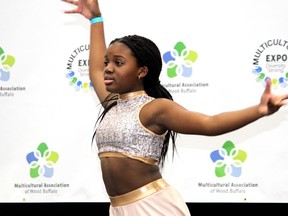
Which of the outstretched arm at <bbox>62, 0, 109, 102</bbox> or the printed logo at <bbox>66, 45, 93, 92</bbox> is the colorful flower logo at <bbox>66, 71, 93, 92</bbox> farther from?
the outstretched arm at <bbox>62, 0, 109, 102</bbox>

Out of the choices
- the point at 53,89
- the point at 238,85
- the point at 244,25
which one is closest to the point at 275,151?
the point at 238,85

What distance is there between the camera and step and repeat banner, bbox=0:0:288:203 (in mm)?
4160

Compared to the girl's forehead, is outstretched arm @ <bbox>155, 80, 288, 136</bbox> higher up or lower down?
lower down

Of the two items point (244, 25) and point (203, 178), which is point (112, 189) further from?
point (244, 25)

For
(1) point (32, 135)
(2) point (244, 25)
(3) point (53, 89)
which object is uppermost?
(2) point (244, 25)

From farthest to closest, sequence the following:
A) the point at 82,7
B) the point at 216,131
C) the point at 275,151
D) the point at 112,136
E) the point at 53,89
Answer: the point at 53,89, the point at 275,151, the point at 82,7, the point at 112,136, the point at 216,131

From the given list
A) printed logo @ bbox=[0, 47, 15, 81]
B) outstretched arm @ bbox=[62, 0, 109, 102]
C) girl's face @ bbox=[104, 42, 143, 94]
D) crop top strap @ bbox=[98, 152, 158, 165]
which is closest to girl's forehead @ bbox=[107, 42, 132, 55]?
girl's face @ bbox=[104, 42, 143, 94]

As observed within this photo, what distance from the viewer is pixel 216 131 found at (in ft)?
8.46

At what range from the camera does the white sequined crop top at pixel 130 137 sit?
2.83 meters

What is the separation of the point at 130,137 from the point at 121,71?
11.7 inches

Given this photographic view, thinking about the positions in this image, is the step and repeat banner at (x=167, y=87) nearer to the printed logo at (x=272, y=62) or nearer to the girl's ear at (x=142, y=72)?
the printed logo at (x=272, y=62)

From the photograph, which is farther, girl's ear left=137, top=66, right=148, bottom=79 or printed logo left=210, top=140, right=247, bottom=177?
printed logo left=210, top=140, right=247, bottom=177

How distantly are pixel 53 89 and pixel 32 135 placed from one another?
1.11 ft

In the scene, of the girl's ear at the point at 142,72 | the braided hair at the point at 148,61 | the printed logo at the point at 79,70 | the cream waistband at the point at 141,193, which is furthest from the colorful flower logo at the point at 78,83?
the cream waistband at the point at 141,193
